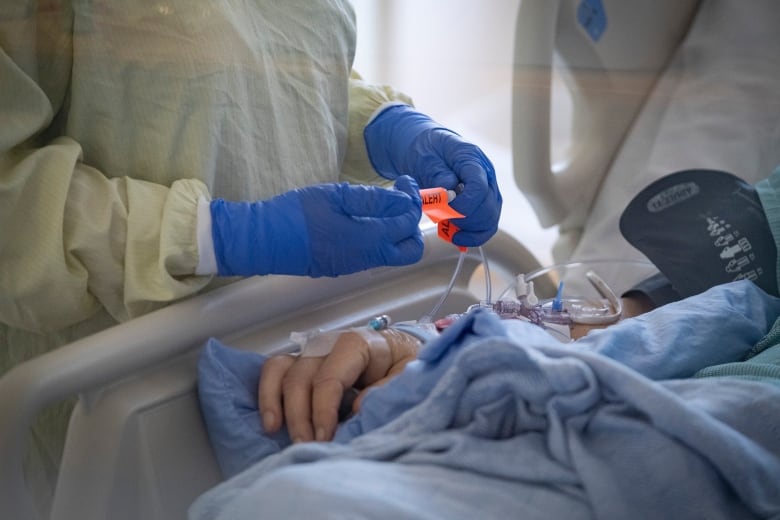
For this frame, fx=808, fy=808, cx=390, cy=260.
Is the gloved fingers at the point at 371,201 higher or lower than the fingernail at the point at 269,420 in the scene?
higher

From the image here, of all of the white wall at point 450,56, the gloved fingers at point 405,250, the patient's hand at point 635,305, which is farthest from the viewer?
the white wall at point 450,56

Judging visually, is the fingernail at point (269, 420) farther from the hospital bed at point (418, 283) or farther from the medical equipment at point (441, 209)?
the medical equipment at point (441, 209)

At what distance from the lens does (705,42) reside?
1683 mm

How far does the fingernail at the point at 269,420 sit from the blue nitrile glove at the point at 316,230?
0.60 feet

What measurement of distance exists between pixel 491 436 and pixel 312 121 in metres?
0.59

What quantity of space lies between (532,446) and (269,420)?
0.29 meters

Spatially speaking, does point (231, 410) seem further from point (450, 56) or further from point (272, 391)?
point (450, 56)

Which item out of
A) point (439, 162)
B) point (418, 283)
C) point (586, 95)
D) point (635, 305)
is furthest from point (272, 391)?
point (586, 95)

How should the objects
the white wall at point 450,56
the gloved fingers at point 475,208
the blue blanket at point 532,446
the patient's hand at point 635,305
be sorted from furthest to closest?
the white wall at point 450,56
the patient's hand at point 635,305
the gloved fingers at point 475,208
the blue blanket at point 532,446

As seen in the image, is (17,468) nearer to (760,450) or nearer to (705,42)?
(760,450)

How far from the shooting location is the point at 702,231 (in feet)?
4.07

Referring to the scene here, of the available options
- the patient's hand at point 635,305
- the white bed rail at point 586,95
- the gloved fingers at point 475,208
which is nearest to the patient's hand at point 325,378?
the gloved fingers at point 475,208

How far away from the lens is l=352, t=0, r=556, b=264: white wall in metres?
2.11

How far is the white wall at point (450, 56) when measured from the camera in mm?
2113
